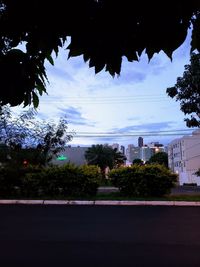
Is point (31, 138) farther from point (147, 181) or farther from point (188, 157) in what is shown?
point (188, 157)

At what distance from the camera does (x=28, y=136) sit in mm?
27844

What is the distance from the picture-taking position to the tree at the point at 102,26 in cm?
153

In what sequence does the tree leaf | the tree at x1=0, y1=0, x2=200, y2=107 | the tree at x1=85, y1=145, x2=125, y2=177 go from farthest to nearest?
the tree at x1=85, y1=145, x2=125, y2=177 < the tree leaf < the tree at x1=0, y1=0, x2=200, y2=107

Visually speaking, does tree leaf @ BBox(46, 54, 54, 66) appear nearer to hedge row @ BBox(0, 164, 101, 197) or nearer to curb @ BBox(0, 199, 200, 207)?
curb @ BBox(0, 199, 200, 207)

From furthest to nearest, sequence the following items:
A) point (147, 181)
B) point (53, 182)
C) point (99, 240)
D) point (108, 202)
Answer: point (53, 182)
point (147, 181)
point (108, 202)
point (99, 240)

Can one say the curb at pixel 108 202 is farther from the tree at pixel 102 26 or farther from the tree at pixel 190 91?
the tree at pixel 102 26

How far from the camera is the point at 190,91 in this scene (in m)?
22.0

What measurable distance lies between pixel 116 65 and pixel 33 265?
16.8 feet

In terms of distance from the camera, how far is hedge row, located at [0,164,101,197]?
67.4ft

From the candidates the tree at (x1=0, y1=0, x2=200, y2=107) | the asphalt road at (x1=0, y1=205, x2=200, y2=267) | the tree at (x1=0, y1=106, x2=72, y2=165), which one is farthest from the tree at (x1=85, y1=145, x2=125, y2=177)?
the tree at (x1=0, y1=0, x2=200, y2=107)

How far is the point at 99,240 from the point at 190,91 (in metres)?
14.9

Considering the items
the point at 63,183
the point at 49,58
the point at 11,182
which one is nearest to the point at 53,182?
the point at 63,183

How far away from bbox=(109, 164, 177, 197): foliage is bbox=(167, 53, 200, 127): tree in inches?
131

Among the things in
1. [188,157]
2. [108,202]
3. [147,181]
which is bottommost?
[108,202]
